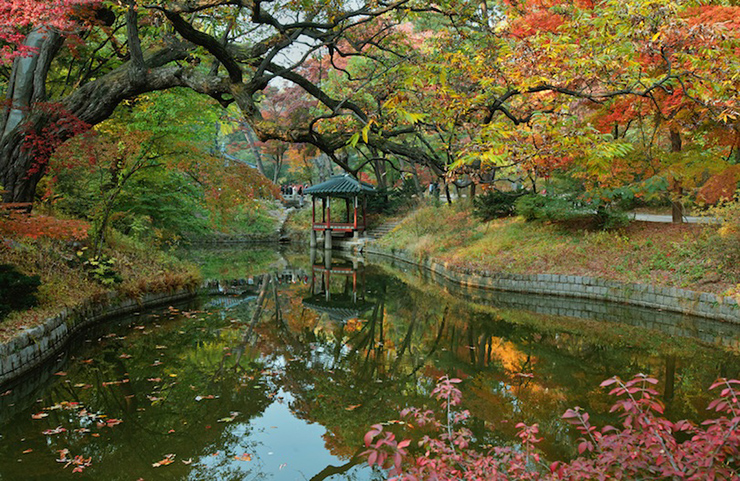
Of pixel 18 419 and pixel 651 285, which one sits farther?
pixel 651 285

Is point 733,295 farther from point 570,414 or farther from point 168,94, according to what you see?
point 168,94

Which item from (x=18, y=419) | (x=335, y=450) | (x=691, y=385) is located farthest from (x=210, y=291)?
(x=691, y=385)

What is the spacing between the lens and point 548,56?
6746 mm

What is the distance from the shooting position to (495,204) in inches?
670

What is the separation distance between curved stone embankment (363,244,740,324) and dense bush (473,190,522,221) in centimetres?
343

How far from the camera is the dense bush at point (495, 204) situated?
16.8 m

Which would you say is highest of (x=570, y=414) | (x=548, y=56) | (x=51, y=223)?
(x=548, y=56)

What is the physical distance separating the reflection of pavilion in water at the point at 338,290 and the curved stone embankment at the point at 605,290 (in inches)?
121

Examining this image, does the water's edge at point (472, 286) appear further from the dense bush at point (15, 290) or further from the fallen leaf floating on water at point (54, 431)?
the fallen leaf floating on water at point (54, 431)

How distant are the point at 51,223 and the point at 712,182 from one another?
531 inches

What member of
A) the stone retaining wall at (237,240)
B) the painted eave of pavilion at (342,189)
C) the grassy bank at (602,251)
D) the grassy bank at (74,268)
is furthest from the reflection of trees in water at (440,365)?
the stone retaining wall at (237,240)

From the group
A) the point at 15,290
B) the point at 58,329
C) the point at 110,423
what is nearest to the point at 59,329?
the point at 58,329

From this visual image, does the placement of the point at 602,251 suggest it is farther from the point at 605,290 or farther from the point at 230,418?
the point at 230,418

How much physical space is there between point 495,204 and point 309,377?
40.8 feet
